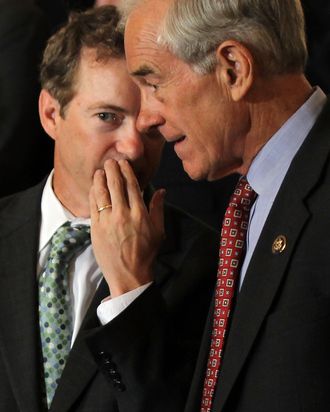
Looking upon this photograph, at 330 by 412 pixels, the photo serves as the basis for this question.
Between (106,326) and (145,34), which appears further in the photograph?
(106,326)

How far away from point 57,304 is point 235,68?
656mm

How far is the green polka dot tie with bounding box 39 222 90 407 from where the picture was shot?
2049 mm

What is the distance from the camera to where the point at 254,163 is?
1.72 m

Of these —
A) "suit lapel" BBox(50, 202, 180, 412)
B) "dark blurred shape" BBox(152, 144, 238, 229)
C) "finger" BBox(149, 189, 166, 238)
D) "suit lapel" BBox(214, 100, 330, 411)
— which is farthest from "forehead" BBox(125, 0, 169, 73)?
"dark blurred shape" BBox(152, 144, 238, 229)

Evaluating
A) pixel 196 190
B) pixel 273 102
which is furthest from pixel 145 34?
pixel 196 190

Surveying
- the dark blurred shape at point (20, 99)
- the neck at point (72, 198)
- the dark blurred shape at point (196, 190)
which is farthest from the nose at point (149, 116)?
the dark blurred shape at point (196, 190)

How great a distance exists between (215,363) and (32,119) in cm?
98

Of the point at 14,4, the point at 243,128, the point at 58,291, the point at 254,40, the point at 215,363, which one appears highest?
the point at 14,4

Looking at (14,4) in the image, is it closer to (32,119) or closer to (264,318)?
(32,119)

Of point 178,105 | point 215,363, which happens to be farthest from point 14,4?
point 215,363

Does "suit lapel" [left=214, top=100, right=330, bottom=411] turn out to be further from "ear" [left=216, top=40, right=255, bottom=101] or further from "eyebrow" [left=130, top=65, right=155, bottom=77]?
"eyebrow" [left=130, top=65, right=155, bottom=77]

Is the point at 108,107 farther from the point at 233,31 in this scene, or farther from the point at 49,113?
the point at 233,31

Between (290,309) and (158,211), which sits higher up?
(158,211)

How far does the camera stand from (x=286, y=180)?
1.67 meters
